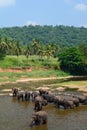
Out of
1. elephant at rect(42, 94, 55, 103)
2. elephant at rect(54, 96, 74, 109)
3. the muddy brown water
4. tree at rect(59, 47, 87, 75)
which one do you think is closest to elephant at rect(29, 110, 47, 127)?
the muddy brown water

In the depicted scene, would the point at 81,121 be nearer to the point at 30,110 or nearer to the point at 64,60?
the point at 30,110

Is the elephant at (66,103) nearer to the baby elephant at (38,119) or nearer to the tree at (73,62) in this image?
the baby elephant at (38,119)

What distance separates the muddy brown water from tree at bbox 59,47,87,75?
62.0m

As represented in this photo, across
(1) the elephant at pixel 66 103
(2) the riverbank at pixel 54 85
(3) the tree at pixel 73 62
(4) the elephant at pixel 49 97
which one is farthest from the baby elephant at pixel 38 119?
(3) the tree at pixel 73 62

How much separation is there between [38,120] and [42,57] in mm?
99309

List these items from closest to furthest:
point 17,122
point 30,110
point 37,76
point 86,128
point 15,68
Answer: point 86,128 → point 17,122 → point 30,110 → point 37,76 → point 15,68

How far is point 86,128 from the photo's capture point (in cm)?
3309

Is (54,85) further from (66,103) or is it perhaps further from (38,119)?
(38,119)

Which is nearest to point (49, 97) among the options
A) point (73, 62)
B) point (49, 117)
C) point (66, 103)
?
point (66, 103)

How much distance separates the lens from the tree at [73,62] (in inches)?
4341

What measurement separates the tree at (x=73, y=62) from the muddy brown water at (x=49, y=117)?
6204 cm

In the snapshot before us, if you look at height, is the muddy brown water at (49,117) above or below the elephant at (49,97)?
below

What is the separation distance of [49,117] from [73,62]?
73770 mm

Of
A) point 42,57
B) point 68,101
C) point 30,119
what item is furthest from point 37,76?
point 30,119
